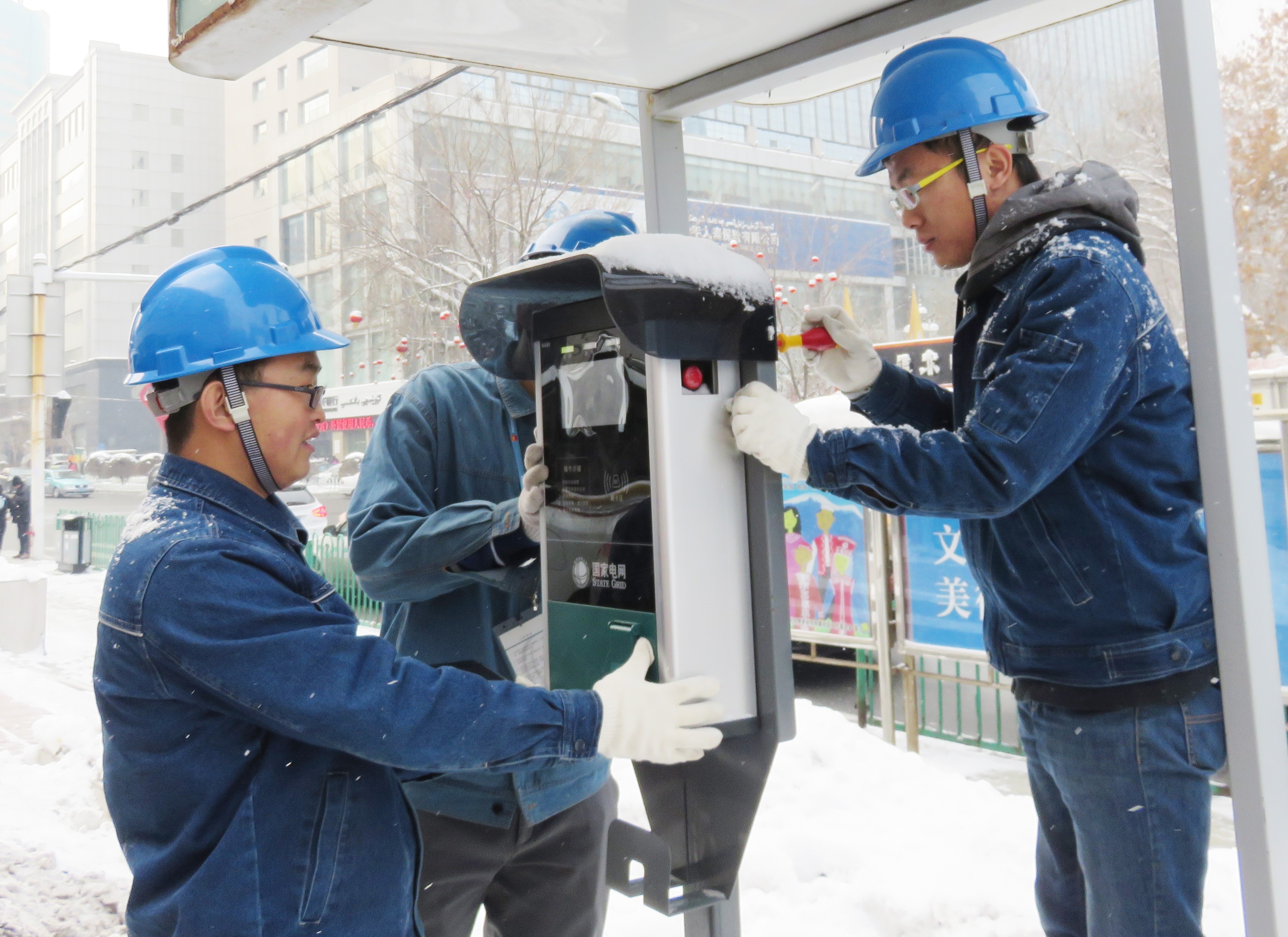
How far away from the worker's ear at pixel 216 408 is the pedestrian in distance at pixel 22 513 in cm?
1687

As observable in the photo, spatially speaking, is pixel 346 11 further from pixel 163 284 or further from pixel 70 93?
pixel 70 93

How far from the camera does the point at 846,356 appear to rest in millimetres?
1997

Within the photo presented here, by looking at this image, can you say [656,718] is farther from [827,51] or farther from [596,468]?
[827,51]

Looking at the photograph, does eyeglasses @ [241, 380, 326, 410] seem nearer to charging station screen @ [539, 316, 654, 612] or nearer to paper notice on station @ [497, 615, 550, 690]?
charging station screen @ [539, 316, 654, 612]

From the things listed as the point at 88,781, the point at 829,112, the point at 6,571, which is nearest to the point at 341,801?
the point at 88,781

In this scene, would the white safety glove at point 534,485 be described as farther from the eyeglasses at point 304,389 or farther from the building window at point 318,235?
the building window at point 318,235

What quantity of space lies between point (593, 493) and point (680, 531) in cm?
26

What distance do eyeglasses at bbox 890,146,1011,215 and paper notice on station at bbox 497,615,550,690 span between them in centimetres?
105

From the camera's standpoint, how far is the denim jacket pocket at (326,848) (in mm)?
1304

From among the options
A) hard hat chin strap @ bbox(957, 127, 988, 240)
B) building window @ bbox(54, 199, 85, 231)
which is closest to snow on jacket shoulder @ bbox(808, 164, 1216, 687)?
hard hat chin strap @ bbox(957, 127, 988, 240)

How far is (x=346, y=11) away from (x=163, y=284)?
0.53 metres

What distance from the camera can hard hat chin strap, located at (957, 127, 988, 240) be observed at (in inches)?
68.1

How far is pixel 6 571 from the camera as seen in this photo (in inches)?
395

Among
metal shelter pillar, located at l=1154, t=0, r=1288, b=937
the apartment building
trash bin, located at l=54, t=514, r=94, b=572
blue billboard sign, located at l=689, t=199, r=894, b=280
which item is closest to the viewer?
metal shelter pillar, located at l=1154, t=0, r=1288, b=937
